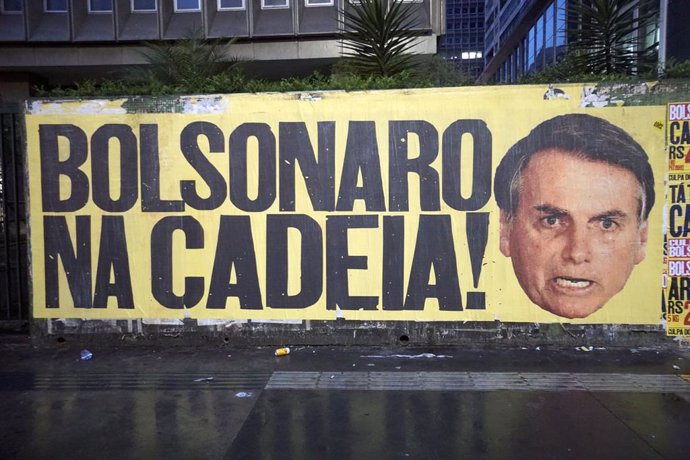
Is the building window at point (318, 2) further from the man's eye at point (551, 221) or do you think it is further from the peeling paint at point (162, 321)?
the peeling paint at point (162, 321)

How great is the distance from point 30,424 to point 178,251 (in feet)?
7.62

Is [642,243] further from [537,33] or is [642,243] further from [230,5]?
[537,33]

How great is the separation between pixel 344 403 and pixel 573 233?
3.10 meters

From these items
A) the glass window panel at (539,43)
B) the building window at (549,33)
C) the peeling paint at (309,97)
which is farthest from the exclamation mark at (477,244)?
the glass window panel at (539,43)

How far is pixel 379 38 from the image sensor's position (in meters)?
6.71

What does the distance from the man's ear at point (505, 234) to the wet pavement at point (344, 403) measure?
3.56ft

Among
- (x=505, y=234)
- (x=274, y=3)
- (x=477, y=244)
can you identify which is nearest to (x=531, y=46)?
(x=274, y=3)

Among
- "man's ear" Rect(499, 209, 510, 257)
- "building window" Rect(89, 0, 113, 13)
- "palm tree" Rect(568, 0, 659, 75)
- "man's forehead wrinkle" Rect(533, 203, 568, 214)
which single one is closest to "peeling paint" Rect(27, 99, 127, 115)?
"man's ear" Rect(499, 209, 510, 257)

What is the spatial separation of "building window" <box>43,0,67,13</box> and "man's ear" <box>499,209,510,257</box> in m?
22.8

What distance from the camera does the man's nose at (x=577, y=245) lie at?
19.2ft

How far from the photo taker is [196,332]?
20.3 feet

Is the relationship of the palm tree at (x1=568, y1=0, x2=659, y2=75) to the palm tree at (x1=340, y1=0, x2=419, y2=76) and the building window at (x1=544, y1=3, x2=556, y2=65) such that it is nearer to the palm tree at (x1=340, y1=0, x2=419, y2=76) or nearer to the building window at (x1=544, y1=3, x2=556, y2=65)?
the palm tree at (x1=340, y1=0, x2=419, y2=76)

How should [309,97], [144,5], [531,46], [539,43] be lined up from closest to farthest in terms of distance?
[309,97] < [144,5] < [539,43] < [531,46]

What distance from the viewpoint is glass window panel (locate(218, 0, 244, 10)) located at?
22016 millimetres
